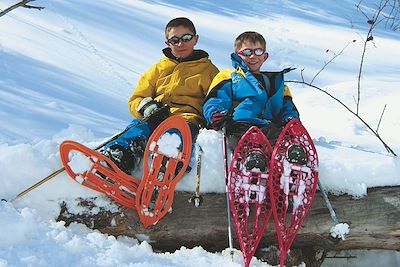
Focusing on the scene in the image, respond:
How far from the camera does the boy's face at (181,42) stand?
394cm

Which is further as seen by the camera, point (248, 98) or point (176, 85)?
point (176, 85)

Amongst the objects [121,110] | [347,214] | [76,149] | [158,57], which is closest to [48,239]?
[76,149]

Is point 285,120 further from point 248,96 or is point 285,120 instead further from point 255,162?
point 255,162

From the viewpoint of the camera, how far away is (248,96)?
369cm

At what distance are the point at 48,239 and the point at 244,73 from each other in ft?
5.48

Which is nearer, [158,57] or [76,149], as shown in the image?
[76,149]

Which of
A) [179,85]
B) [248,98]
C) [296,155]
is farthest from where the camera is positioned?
[179,85]

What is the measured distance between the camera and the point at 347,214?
3311 millimetres

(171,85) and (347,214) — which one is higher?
(171,85)

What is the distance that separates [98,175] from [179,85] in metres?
1.01

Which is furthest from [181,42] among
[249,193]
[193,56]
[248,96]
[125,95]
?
[125,95]

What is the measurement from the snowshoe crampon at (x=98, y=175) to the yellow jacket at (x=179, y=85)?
726mm

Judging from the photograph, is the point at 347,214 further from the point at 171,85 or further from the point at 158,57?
the point at 158,57

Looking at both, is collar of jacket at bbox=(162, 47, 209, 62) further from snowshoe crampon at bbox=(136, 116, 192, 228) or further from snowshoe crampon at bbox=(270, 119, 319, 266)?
snowshoe crampon at bbox=(270, 119, 319, 266)
